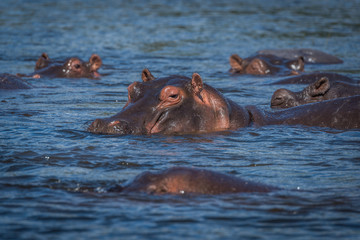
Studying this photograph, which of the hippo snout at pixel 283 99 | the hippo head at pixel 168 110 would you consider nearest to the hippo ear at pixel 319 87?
the hippo snout at pixel 283 99

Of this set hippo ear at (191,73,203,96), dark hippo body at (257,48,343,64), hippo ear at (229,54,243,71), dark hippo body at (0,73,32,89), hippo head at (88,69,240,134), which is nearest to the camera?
hippo head at (88,69,240,134)

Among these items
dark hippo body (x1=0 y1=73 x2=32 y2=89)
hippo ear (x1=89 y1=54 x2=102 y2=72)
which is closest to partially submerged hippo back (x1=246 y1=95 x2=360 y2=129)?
dark hippo body (x1=0 y1=73 x2=32 y2=89)

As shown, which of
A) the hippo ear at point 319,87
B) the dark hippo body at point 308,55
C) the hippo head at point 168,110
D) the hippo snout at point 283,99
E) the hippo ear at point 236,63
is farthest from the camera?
the dark hippo body at point 308,55

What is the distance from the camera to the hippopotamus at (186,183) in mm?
5500

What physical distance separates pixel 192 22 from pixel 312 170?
66.6 ft

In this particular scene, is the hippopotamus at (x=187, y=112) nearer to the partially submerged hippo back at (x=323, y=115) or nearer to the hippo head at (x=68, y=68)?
the partially submerged hippo back at (x=323, y=115)

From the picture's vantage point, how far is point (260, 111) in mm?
9047

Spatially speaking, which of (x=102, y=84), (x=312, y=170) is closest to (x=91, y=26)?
(x=102, y=84)

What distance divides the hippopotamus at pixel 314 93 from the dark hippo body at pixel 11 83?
4.72m

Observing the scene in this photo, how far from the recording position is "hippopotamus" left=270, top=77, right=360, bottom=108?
981 cm

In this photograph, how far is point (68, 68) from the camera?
1442 centimetres

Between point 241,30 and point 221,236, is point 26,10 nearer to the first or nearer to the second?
point 241,30

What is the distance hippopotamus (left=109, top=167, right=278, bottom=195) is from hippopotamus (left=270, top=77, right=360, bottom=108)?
432 cm

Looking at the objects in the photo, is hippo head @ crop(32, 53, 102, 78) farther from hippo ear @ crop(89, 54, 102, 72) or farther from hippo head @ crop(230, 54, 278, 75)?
hippo head @ crop(230, 54, 278, 75)
